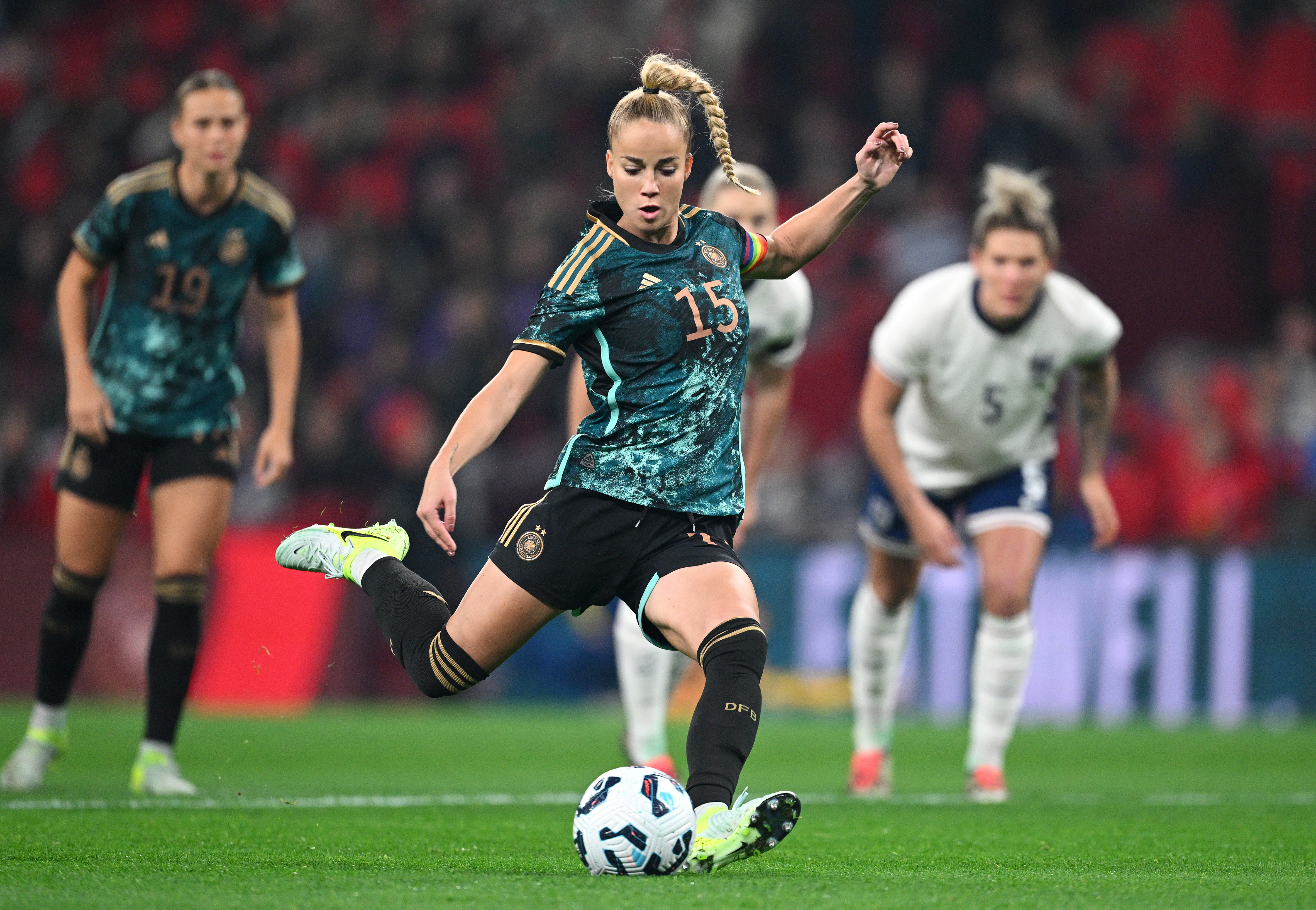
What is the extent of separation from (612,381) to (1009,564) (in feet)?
8.36

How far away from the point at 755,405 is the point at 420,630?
2474 mm

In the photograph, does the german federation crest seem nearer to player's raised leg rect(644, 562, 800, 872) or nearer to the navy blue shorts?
player's raised leg rect(644, 562, 800, 872)

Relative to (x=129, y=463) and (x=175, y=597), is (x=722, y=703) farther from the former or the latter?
(x=129, y=463)

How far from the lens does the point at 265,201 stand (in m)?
6.30

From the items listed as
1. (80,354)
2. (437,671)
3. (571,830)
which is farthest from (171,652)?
(437,671)

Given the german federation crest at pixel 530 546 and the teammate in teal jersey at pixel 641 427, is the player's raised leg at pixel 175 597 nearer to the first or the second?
the teammate in teal jersey at pixel 641 427

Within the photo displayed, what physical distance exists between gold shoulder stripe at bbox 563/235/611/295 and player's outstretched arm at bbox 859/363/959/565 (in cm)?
228

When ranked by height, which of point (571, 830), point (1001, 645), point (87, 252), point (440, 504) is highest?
point (87, 252)

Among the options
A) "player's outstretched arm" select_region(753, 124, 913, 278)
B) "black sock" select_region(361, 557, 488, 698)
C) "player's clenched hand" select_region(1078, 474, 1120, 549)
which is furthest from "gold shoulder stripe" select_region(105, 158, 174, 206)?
"player's clenched hand" select_region(1078, 474, 1120, 549)

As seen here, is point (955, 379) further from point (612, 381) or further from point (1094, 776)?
point (612, 381)

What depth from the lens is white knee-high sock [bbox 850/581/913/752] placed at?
6.67 m

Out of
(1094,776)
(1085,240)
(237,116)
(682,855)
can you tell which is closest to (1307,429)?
(1085,240)

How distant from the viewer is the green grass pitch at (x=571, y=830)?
360 centimetres

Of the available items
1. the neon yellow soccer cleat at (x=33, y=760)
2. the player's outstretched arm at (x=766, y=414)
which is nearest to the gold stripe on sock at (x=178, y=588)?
the neon yellow soccer cleat at (x=33, y=760)
